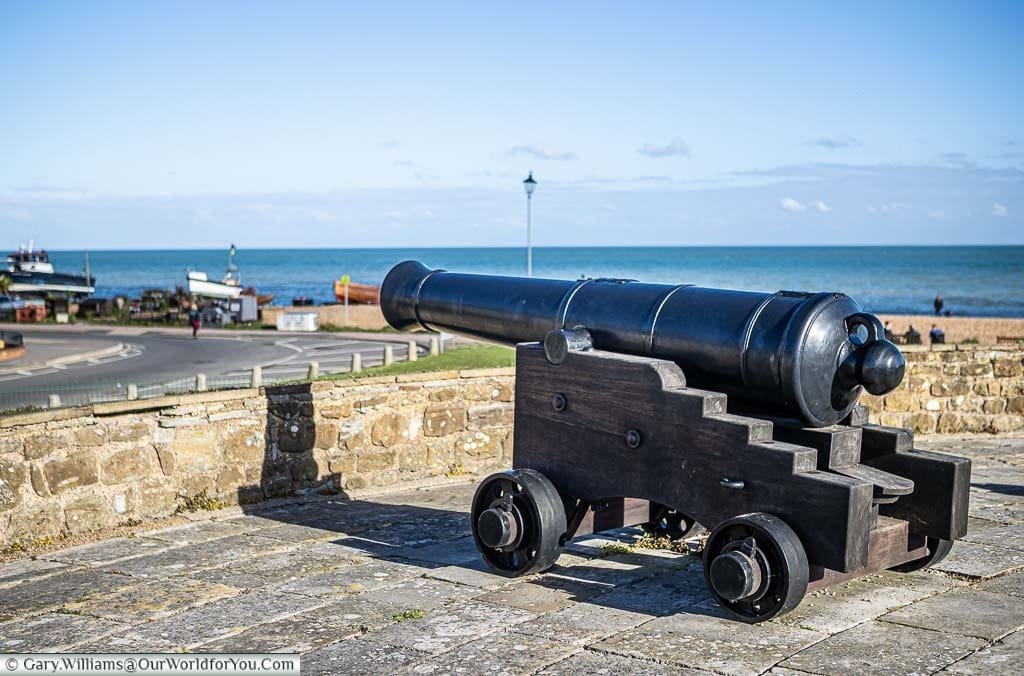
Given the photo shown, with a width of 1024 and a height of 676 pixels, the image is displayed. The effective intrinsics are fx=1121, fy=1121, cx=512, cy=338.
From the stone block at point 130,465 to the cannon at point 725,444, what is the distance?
2.33 metres

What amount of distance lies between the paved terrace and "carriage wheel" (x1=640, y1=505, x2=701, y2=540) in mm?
300

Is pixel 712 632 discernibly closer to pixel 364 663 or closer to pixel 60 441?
pixel 364 663

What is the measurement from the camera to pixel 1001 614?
5.11 meters

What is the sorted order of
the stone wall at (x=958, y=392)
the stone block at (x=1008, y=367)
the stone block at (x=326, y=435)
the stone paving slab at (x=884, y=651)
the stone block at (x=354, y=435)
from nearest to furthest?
the stone paving slab at (x=884, y=651), the stone block at (x=326, y=435), the stone block at (x=354, y=435), the stone wall at (x=958, y=392), the stone block at (x=1008, y=367)

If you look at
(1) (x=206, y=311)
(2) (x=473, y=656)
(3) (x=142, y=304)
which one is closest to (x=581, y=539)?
(2) (x=473, y=656)

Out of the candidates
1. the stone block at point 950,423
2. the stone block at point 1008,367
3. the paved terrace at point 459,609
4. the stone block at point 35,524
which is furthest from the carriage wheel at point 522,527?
the stone block at point 1008,367

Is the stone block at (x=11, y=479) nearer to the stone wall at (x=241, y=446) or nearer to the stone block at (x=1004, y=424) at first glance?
the stone wall at (x=241, y=446)

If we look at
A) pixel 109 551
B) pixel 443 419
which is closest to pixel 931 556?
pixel 443 419

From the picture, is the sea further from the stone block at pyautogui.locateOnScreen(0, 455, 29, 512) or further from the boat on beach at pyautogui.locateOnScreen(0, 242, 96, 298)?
the stone block at pyautogui.locateOnScreen(0, 455, 29, 512)

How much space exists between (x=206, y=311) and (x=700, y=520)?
33.8 m

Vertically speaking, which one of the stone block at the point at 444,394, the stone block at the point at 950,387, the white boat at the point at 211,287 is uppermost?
the stone block at the point at 444,394

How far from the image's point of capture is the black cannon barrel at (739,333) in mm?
5008

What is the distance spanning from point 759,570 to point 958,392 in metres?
6.99

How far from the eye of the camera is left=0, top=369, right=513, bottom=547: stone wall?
645 cm
